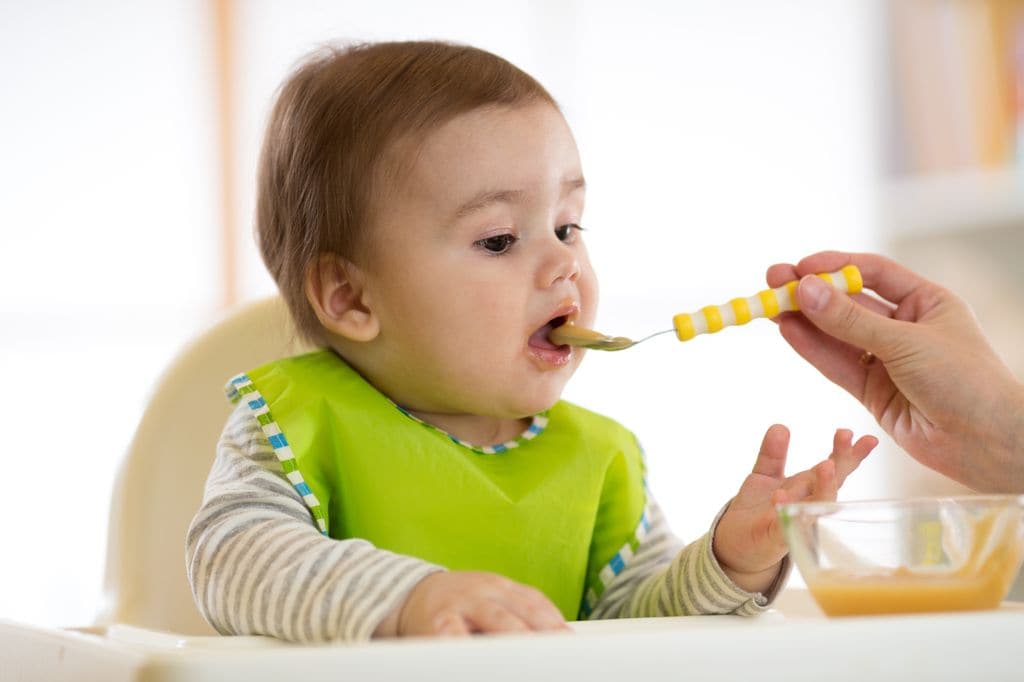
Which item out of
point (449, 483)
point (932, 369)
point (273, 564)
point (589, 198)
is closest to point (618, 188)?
point (589, 198)

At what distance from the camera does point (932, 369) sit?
42.7 inches

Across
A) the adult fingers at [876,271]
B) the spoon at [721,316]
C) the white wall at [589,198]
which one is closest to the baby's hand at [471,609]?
the spoon at [721,316]

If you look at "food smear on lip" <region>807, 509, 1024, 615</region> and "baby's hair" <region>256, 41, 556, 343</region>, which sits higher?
"baby's hair" <region>256, 41, 556, 343</region>

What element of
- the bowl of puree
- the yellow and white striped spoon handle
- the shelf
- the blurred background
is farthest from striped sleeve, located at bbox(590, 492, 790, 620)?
the shelf

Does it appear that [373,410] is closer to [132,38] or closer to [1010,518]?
[1010,518]

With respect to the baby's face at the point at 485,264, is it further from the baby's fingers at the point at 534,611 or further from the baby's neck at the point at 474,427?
the baby's fingers at the point at 534,611

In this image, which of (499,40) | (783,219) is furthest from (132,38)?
(783,219)

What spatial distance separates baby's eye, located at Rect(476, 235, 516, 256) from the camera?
1.02 metres

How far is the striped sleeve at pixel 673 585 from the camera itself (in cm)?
94

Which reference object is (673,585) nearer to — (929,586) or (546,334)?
(546,334)

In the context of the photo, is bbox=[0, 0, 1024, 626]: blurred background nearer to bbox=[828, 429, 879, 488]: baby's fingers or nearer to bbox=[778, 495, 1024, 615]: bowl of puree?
bbox=[828, 429, 879, 488]: baby's fingers

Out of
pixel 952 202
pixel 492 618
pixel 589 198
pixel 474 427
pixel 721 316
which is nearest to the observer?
pixel 492 618

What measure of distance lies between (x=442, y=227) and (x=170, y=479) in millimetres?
373

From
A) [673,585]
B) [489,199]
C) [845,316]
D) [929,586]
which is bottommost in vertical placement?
[673,585]
